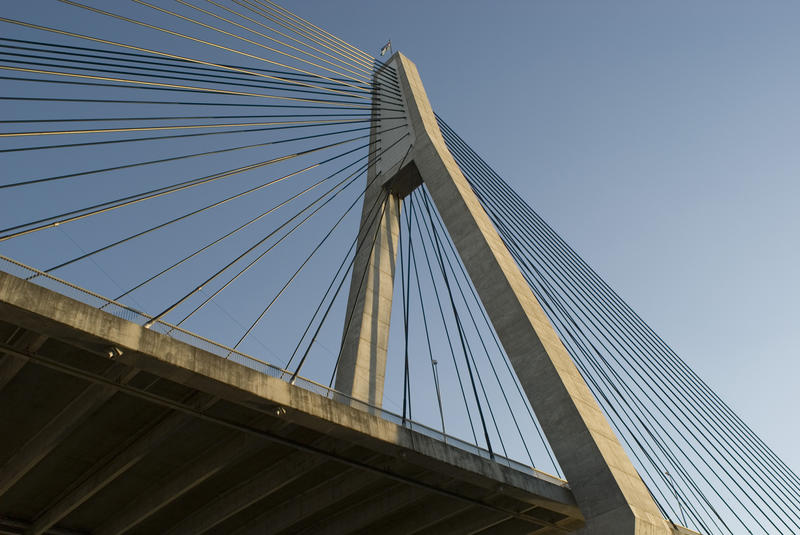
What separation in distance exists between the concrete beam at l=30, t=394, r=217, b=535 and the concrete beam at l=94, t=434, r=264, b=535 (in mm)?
1097

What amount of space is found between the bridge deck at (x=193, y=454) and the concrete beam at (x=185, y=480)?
0.11ft

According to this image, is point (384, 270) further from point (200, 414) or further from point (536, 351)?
point (200, 414)

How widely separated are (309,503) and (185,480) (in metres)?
3.09

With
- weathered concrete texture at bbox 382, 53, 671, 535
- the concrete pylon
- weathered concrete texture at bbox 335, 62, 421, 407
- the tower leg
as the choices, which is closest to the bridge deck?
weathered concrete texture at bbox 382, 53, 671, 535

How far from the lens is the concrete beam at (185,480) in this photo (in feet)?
49.8

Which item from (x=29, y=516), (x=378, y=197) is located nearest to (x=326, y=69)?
(x=378, y=197)

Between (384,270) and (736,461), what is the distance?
12086mm

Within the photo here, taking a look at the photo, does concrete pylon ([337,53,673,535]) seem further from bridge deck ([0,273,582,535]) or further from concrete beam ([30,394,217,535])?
concrete beam ([30,394,217,535])

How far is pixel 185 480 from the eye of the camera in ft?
52.0

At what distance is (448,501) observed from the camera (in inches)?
707

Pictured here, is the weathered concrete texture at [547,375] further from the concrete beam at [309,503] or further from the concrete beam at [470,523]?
the concrete beam at [309,503]

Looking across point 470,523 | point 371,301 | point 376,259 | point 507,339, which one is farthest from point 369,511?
point 376,259

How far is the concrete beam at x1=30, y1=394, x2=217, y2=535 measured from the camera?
14.5 metres

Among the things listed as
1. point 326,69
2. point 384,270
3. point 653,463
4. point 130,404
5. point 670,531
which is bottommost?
point 670,531
